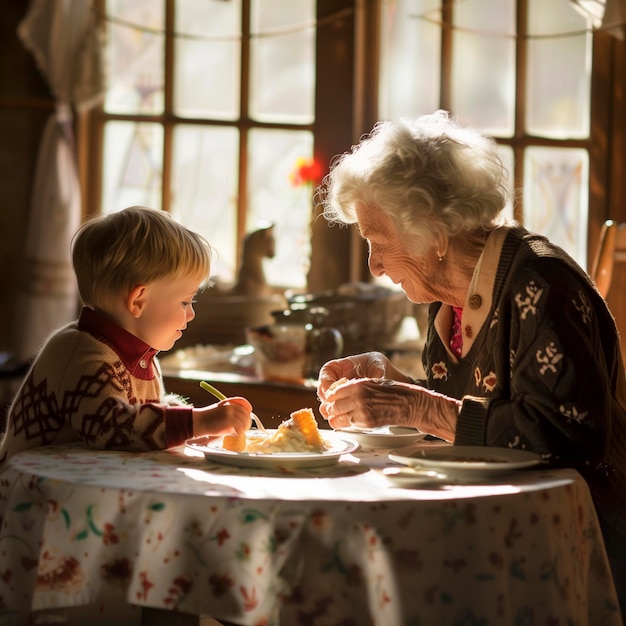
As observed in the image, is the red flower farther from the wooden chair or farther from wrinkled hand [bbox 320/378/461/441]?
wrinkled hand [bbox 320/378/461/441]

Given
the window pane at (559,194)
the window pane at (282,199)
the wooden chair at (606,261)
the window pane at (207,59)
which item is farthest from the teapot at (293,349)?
the window pane at (207,59)

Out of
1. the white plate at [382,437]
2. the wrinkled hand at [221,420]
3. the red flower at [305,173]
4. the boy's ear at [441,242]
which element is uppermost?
the red flower at [305,173]

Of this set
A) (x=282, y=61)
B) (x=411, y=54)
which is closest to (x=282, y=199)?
(x=282, y=61)

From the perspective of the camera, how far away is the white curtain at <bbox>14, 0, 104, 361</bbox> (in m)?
4.18

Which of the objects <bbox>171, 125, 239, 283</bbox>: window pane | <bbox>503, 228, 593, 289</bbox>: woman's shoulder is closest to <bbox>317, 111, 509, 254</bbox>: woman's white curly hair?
<bbox>503, 228, 593, 289</bbox>: woman's shoulder

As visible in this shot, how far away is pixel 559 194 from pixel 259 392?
146cm

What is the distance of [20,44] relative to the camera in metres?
4.33

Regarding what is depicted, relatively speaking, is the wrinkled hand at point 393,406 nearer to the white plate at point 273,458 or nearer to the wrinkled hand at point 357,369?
the white plate at point 273,458

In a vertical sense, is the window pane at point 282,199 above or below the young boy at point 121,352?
above

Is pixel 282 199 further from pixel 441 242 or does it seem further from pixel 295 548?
pixel 295 548

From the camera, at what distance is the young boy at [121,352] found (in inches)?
64.3

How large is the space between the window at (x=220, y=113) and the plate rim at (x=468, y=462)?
2659mm

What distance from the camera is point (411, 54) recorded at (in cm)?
396

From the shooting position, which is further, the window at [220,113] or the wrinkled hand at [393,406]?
the window at [220,113]
